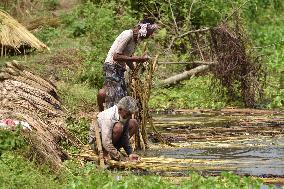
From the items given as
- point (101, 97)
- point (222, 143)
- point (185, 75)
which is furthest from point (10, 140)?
point (185, 75)

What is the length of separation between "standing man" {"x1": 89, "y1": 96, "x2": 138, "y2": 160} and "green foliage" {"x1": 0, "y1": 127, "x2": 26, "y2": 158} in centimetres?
137

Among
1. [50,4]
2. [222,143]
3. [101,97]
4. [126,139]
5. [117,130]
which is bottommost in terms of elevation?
[222,143]

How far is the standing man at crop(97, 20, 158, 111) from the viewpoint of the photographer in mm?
11359

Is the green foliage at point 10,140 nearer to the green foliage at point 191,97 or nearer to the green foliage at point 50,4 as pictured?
the green foliage at point 191,97

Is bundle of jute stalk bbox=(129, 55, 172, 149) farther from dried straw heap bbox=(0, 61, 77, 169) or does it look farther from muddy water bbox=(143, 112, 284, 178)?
dried straw heap bbox=(0, 61, 77, 169)

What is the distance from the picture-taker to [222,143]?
474 inches

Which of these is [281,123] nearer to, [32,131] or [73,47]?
[32,131]

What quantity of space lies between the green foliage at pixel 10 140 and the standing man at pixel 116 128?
1371 millimetres

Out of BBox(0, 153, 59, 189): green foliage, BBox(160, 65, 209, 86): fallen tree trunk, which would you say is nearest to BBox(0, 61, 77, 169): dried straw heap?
BBox(0, 153, 59, 189): green foliage

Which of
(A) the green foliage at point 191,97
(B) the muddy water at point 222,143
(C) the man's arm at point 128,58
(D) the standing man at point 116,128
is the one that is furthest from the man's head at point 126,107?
(A) the green foliage at point 191,97

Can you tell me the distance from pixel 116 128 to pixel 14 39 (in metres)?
9.33

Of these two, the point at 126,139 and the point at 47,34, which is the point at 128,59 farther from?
the point at 47,34

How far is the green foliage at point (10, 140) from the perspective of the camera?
8703mm

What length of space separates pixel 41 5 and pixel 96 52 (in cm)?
737
